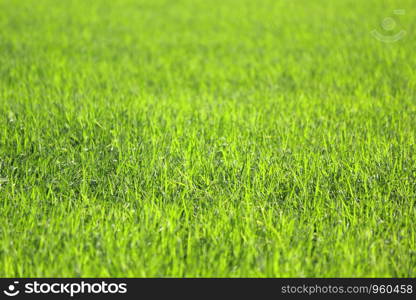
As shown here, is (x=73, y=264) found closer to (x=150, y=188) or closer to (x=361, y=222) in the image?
(x=150, y=188)

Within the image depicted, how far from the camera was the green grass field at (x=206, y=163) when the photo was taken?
2699mm

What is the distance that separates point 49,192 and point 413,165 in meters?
2.65

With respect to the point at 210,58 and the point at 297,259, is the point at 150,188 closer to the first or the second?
the point at 297,259

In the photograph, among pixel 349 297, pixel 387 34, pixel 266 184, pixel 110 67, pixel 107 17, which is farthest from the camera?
pixel 107 17

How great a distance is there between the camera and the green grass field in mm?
2699

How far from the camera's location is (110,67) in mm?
6914

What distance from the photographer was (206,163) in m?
3.67

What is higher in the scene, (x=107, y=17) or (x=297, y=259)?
(x=107, y=17)

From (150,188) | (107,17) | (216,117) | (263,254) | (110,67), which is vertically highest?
(107,17)

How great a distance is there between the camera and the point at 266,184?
3.53m

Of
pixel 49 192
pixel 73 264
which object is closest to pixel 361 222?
pixel 73 264

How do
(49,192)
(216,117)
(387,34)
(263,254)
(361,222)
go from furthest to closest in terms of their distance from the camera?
(387,34) → (216,117) → (49,192) → (361,222) → (263,254)

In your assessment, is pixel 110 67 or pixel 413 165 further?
pixel 110 67

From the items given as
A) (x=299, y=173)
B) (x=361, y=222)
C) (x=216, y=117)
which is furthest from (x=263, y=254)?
(x=216, y=117)
